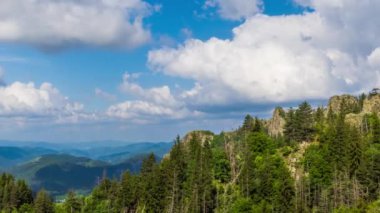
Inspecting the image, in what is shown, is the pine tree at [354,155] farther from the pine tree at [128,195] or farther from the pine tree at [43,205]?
the pine tree at [43,205]

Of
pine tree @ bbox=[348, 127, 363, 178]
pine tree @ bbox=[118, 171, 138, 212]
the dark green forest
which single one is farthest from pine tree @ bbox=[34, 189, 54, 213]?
pine tree @ bbox=[348, 127, 363, 178]

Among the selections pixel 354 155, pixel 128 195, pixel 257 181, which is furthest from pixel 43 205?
pixel 354 155

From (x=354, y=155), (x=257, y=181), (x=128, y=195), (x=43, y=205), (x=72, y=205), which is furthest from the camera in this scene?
(x=43, y=205)

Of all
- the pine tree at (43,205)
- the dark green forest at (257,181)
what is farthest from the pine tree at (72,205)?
the pine tree at (43,205)

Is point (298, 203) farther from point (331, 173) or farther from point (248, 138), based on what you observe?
point (248, 138)

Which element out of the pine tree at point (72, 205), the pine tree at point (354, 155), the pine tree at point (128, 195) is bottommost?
the pine tree at point (72, 205)

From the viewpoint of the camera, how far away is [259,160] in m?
180

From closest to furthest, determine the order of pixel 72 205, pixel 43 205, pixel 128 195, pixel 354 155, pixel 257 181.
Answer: pixel 257 181 → pixel 354 155 → pixel 128 195 → pixel 72 205 → pixel 43 205

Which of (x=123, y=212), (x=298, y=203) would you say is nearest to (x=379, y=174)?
(x=298, y=203)

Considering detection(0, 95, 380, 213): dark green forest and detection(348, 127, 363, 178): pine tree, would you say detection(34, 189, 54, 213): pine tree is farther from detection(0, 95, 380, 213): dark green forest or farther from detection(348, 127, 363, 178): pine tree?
detection(348, 127, 363, 178): pine tree

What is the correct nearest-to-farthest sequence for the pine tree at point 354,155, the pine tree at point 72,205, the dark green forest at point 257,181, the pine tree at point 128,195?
the dark green forest at point 257,181
the pine tree at point 354,155
the pine tree at point 128,195
the pine tree at point 72,205

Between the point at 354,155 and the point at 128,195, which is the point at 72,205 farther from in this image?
the point at 354,155

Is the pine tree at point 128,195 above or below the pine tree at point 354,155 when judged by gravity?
below

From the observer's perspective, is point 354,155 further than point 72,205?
No
